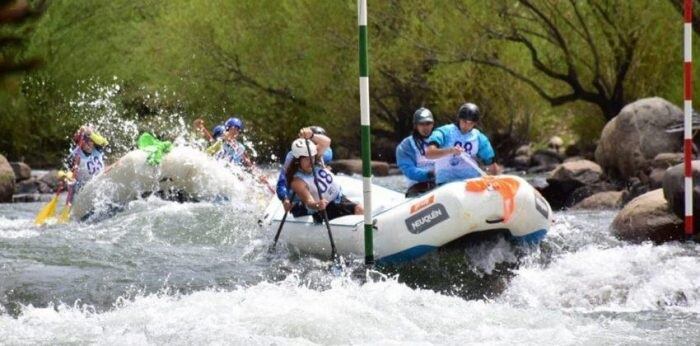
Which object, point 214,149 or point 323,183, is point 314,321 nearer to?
point 323,183

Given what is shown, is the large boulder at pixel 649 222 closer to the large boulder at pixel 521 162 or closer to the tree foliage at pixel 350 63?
the tree foliage at pixel 350 63

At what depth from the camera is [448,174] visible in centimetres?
811

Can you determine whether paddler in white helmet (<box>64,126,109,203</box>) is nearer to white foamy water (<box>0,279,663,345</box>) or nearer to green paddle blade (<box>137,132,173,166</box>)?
green paddle blade (<box>137,132,173,166</box>)

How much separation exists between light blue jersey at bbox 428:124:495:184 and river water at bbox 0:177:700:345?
23.6 inches

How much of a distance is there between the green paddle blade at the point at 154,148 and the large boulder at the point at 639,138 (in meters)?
5.75

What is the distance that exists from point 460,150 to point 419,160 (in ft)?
2.38

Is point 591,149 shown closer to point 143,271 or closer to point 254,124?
point 254,124

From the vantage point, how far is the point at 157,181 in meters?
12.4

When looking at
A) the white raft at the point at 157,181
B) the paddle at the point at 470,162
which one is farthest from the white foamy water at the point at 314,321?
the white raft at the point at 157,181

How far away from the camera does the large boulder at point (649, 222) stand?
8.52m

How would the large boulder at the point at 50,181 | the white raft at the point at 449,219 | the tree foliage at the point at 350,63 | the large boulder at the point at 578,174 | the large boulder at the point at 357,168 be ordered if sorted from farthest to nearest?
the large boulder at the point at 357,168
the tree foliage at the point at 350,63
the large boulder at the point at 50,181
the large boulder at the point at 578,174
the white raft at the point at 449,219

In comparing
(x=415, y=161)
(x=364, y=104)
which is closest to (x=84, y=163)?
(x=415, y=161)

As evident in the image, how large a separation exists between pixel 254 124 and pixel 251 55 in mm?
2032

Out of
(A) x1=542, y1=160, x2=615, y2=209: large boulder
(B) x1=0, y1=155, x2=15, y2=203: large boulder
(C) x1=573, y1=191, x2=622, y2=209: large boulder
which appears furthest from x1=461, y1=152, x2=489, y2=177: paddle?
(B) x1=0, y1=155, x2=15, y2=203: large boulder
